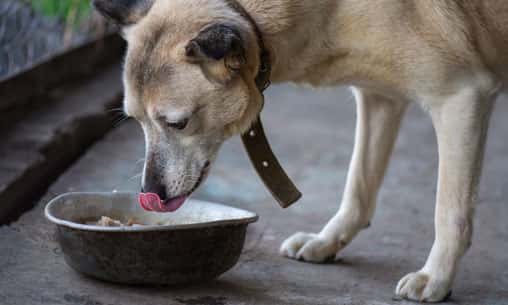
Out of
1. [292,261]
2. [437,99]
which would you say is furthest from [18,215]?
[437,99]

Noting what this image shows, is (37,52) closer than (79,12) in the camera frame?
Yes

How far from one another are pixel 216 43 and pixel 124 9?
0.66m

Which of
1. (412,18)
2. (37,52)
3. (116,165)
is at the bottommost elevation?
(116,165)

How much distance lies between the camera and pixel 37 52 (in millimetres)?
5539

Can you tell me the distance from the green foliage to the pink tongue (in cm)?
290

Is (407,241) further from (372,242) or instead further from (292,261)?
(292,261)

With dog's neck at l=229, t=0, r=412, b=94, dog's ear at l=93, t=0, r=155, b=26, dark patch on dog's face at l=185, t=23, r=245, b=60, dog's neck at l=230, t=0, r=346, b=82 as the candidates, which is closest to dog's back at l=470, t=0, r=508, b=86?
dog's neck at l=229, t=0, r=412, b=94

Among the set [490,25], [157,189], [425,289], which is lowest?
[425,289]

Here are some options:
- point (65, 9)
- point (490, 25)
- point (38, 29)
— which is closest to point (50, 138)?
point (38, 29)

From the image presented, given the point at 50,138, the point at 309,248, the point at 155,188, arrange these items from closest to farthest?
the point at 155,188 → the point at 309,248 → the point at 50,138

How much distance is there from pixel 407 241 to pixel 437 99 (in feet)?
3.56

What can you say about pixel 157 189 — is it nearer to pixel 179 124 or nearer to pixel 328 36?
pixel 179 124

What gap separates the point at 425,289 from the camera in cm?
328

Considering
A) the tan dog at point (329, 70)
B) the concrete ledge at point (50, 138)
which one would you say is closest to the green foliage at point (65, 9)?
the concrete ledge at point (50, 138)
